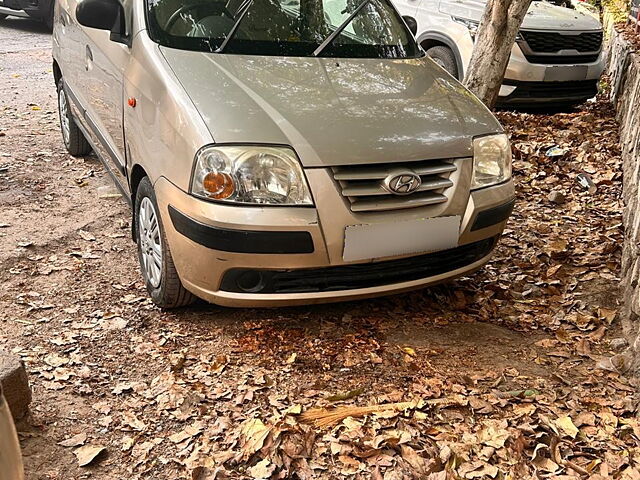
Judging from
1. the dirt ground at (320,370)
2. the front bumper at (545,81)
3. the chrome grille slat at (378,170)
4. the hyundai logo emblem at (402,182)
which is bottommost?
the dirt ground at (320,370)

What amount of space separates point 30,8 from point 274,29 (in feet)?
29.9

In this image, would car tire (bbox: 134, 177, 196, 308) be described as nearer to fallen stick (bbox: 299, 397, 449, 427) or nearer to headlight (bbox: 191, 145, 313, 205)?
headlight (bbox: 191, 145, 313, 205)

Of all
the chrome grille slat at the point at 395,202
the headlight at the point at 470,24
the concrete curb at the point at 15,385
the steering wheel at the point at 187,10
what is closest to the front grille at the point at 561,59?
the headlight at the point at 470,24

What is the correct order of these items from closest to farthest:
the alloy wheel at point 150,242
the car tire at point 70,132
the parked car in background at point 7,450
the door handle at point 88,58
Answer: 1. the parked car in background at point 7,450
2. the alloy wheel at point 150,242
3. the door handle at point 88,58
4. the car tire at point 70,132

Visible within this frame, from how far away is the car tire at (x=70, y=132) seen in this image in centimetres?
566

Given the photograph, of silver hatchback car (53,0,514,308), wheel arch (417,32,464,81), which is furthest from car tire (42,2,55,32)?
silver hatchback car (53,0,514,308)

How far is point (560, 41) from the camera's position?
287 inches

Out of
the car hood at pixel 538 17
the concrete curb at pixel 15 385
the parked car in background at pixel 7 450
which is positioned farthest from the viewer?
the car hood at pixel 538 17

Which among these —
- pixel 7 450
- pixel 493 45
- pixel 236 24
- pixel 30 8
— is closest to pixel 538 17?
pixel 493 45

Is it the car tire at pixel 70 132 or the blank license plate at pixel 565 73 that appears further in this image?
the blank license plate at pixel 565 73

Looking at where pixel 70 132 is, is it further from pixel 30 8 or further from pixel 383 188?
pixel 30 8

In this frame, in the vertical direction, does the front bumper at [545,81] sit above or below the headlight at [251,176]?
below

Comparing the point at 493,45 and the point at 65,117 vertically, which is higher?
the point at 493,45

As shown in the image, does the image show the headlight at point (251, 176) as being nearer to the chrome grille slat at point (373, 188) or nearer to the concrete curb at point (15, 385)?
the chrome grille slat at point (373, 188)
